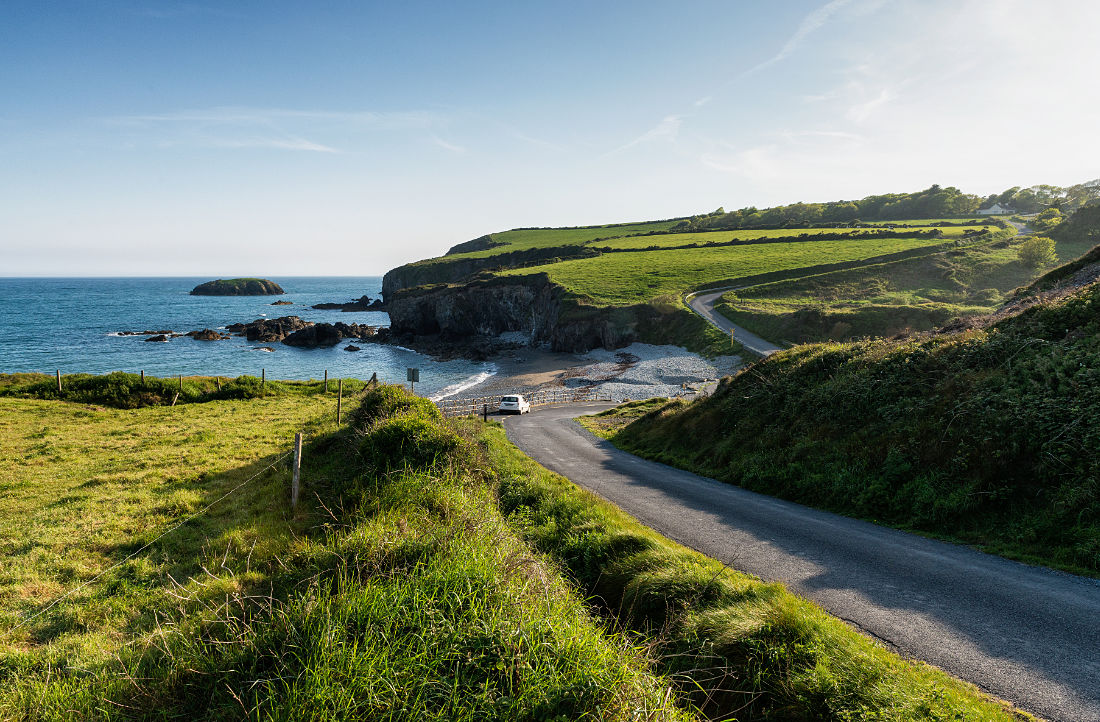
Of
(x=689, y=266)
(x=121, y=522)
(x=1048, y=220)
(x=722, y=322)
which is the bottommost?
(x=121, y=522)

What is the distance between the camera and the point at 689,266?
8925 cm

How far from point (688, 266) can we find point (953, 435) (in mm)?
80831

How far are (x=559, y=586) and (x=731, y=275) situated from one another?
82783 mm

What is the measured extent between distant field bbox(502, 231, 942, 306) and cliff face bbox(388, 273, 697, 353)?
405 cm

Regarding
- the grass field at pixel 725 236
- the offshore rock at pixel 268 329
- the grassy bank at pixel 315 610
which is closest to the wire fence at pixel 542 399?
the grassy bank at pixel 315 610

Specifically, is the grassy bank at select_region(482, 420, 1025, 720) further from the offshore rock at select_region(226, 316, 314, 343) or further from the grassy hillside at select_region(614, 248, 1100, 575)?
the offshore rock at select_region(226, 316, 314, 343)

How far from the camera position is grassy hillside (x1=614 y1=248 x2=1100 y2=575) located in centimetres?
996

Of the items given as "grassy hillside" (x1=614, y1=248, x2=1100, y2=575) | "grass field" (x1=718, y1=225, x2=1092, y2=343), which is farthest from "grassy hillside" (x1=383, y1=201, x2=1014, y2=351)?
"grassy hillside" (x1=614, y1=248, x2=1100, y2=575)

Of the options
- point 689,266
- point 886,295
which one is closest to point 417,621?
point 886,295

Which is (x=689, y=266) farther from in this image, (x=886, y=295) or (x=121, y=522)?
(x=121, y=522)

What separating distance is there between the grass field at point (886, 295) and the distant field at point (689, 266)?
27.4 ft

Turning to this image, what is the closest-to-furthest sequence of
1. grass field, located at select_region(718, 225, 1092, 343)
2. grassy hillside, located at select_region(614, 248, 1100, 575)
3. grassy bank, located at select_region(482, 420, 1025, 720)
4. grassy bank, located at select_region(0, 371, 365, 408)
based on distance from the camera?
grassy bank, located at select_region(482, 420, 1025, 720), grassy hillside, located at select_region(614, 248, 1100, 575), grassy bank, located at select_region(0, 371, 365, 408), grass field, located at select_region(718, 225, 1092, 343)

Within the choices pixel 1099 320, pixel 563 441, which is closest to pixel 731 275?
pixel 563 441

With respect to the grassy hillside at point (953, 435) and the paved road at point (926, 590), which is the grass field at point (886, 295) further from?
the paved road at point (926, 590)
